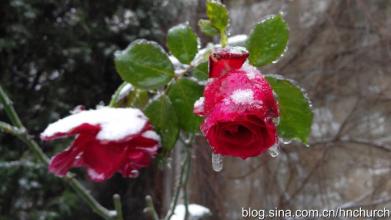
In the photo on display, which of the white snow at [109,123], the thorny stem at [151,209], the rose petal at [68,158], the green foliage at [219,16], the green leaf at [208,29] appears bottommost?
the thorny stem at [151,209]

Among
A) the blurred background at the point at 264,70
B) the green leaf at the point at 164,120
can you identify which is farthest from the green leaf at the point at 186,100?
the blurred background at the point at 264,70

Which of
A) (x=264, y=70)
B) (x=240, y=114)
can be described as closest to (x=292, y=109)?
(x=240, y=114)

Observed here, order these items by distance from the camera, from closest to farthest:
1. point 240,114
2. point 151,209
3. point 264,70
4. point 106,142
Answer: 1. point 240,114
2. point 106,142
3. point 151,209
4. point 264,70

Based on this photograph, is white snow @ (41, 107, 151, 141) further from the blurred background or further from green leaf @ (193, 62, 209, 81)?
the blurred background

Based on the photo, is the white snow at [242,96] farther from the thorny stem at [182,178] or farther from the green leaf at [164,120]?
the thorny stem at [182,178]

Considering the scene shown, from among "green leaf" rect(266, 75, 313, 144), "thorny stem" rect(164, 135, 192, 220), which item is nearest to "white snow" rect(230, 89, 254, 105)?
"green leaf" rect(266, 75, 313, 144)

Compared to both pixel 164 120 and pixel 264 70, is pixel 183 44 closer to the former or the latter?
pixel 164 120

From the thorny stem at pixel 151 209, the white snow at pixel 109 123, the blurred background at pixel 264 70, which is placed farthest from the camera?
the blurred background at pixel 264 70
